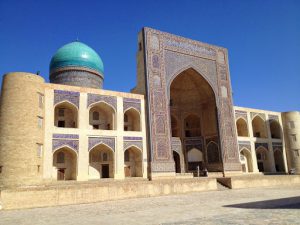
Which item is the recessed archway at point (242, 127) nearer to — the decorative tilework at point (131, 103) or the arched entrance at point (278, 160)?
the arched entrance at point (278, 160)

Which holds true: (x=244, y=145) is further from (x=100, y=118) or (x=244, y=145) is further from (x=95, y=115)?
(x=95, y=115)

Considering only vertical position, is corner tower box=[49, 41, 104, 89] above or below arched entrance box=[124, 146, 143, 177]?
above

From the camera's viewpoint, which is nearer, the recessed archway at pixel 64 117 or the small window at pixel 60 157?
the small window at pixel 60 157

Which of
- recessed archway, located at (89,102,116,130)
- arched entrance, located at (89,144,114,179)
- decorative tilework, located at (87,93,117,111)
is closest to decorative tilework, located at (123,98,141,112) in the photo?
decorative tilework, located at (87,93,117,111)

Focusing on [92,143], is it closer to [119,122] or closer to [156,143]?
[119,122]

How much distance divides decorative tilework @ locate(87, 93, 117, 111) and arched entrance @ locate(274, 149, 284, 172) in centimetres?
1881

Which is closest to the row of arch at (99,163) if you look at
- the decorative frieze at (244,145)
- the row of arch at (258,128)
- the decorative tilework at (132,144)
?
the decorative tilework at (132,144)

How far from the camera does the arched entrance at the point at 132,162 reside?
2025 centimetres

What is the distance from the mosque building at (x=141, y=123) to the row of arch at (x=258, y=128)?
106 millimetres

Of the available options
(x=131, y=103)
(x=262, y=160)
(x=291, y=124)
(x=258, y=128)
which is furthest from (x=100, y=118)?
(x=291, y=124)

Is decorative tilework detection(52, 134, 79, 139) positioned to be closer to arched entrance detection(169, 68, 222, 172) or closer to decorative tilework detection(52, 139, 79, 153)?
decorative tilework detection(52, 139, 79, 153)

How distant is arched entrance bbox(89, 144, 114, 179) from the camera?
794 inches

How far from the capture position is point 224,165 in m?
22.7

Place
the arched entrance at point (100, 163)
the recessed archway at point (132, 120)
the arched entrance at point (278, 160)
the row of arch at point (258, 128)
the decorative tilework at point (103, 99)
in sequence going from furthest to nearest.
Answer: the arched entrance at point (278, 160) → the row of arch at point (258, 128) → the recessed archway at point (132, 120) → the arched entrance at point (100, 163) → the decorative tilework at point (103, 99)
